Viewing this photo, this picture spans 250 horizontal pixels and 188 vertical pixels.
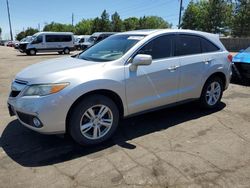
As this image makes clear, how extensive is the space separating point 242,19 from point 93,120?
37.1 meters

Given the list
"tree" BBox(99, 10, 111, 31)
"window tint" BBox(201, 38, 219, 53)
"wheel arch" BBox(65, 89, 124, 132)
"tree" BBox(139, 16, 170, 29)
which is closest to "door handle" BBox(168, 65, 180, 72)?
"window tint" BBox(201, 38, 219, 53)

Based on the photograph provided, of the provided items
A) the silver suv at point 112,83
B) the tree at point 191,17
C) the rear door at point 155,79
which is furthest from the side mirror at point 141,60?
the tree at point 191,17

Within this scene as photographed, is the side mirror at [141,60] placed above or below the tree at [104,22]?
below

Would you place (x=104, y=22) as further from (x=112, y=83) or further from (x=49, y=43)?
(x=112, y=83)

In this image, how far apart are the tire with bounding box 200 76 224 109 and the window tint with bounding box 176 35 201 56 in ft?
2.41

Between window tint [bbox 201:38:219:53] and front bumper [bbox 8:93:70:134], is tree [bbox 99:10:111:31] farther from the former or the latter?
front bumper [bbox 8:93:70:134]

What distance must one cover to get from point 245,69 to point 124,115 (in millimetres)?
5511

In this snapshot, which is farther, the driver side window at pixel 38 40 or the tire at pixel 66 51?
the tire at pixel 66 51

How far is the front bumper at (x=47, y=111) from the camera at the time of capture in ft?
12.5

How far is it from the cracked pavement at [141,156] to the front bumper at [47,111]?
16.4 inches

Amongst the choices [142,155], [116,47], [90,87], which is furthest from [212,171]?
[116,47]

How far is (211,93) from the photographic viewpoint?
602cm

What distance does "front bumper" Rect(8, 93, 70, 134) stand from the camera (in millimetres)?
3799

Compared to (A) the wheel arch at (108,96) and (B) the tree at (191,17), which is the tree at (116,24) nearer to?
(B) the tree at (191,17)
